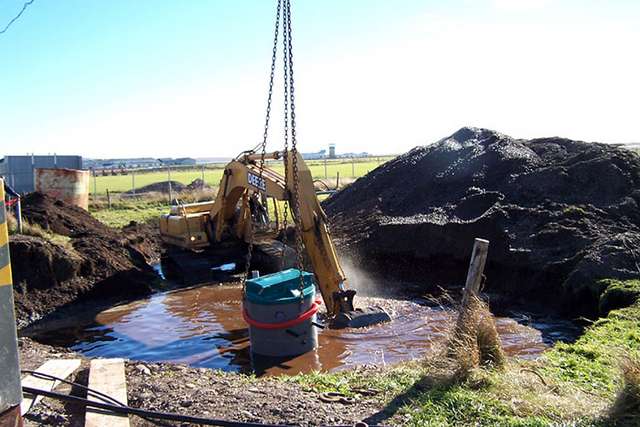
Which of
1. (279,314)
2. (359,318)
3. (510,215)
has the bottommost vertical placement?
(359,318)

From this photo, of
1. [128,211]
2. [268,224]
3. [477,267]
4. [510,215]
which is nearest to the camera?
[477,267]

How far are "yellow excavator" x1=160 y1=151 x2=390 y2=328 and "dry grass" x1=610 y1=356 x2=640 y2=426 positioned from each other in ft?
17.1

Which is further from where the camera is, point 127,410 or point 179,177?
point 179,177

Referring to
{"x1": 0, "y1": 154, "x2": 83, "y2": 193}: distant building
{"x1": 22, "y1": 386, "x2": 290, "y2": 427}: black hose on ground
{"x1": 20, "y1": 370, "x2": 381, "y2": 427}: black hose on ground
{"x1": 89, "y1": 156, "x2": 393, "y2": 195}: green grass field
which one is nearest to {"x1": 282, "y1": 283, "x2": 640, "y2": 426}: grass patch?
{"x1": 20, "y1": 370, "x2": 381, "y2": 427}: black hose on ground

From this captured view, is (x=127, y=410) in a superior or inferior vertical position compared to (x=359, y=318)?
superior

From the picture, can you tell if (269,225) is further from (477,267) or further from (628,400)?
(628,400)

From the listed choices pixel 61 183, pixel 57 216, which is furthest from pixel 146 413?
pixel 61 183

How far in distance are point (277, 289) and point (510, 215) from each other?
27.2 feet

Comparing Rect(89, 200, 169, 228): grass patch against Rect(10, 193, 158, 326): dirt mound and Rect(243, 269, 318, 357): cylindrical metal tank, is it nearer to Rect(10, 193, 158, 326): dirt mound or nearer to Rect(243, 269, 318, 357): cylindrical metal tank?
Rect(10, 193, 158, 326): dirt mound

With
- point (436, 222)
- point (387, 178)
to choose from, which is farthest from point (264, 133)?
point (387, 178)

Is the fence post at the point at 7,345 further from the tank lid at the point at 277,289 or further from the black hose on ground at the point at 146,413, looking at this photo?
the tank lid at the point at 277,289

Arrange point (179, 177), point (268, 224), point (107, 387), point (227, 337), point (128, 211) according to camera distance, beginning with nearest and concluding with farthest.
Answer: point (107, 387) → point (227, 337) → point (268, 224) → point (128, 211) → point (179, 177)

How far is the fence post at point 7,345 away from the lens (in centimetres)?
363

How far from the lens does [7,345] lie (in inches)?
144
